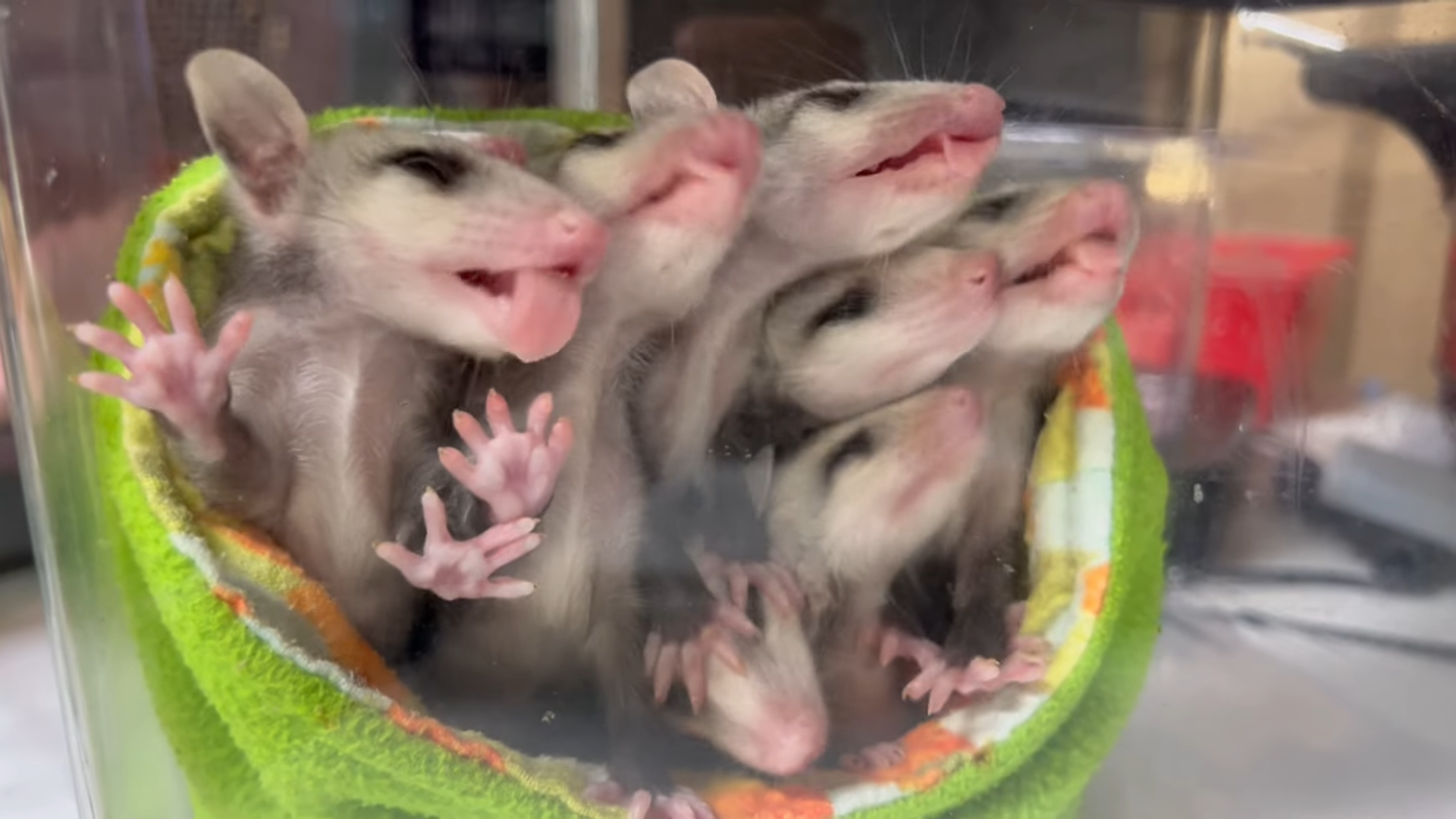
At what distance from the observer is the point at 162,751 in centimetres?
85

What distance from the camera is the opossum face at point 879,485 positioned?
2.70 feet

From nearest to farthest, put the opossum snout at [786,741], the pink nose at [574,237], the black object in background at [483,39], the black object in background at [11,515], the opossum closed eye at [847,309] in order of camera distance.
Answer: the pink nose at [574,237], the opossum snout at [786,741], the opossum closed eye at [847,309], the black object in background at [483,39], the black object in background at [11,515]

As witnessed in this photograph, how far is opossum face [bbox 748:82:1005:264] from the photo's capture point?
789 millimetres

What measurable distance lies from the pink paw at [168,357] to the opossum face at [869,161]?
1.15 ft

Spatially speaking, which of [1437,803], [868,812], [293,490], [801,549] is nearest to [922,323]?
[801,549]

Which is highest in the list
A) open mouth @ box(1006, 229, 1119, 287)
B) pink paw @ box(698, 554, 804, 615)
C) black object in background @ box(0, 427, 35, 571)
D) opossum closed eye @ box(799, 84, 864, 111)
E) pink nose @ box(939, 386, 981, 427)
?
opossum closed eye @ box(799, 84, 864, 111)

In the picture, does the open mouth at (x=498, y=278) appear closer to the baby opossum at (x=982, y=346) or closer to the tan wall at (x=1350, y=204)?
the baby opossum at (x=982, y=346)

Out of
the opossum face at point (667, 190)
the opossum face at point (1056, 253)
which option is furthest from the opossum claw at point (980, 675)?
the opossum face at point (667, 190)

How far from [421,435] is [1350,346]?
747 millimetres

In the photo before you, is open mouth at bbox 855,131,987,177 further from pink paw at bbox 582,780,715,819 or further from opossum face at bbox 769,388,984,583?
pink paw at bbox 582,780,715,819

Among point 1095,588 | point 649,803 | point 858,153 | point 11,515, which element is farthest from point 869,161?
point 11,515

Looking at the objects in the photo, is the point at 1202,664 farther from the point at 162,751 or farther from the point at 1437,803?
the point at 162,751

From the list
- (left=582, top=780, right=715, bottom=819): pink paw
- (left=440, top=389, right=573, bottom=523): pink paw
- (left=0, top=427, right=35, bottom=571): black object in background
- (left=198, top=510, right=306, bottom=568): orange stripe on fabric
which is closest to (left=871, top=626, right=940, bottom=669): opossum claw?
(left=582, top=780, right=715, bottom=819): pink paw

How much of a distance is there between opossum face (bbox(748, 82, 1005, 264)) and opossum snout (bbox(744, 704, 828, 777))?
31cm
